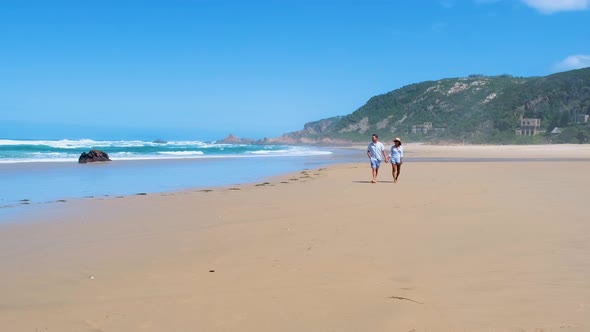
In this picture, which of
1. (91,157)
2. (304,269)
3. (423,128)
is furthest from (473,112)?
(304,269)

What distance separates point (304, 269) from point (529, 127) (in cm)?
8440

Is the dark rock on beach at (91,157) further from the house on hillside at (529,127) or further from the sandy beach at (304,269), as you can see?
the house on hillside at (529,127)

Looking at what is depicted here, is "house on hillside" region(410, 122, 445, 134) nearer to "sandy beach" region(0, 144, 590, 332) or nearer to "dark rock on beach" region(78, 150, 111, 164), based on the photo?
"dark rock on beach" region(78, 150, 111, 164)

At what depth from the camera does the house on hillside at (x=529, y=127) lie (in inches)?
3017

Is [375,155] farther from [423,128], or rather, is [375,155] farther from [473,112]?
[473,112]

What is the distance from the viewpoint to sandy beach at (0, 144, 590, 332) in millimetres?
3156

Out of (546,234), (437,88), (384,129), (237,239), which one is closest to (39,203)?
(237,239)

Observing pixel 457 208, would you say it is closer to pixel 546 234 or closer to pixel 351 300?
pixel 546 234

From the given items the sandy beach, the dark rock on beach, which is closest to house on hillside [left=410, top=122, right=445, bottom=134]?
the dark rock on beach

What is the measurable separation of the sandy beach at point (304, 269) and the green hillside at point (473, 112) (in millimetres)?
61127

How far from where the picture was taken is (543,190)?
396 inches

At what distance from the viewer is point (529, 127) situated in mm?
78500

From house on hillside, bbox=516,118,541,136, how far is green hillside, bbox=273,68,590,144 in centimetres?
80

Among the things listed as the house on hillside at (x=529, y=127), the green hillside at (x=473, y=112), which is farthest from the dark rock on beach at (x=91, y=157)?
the house on hillside at (x=529, y=127)
